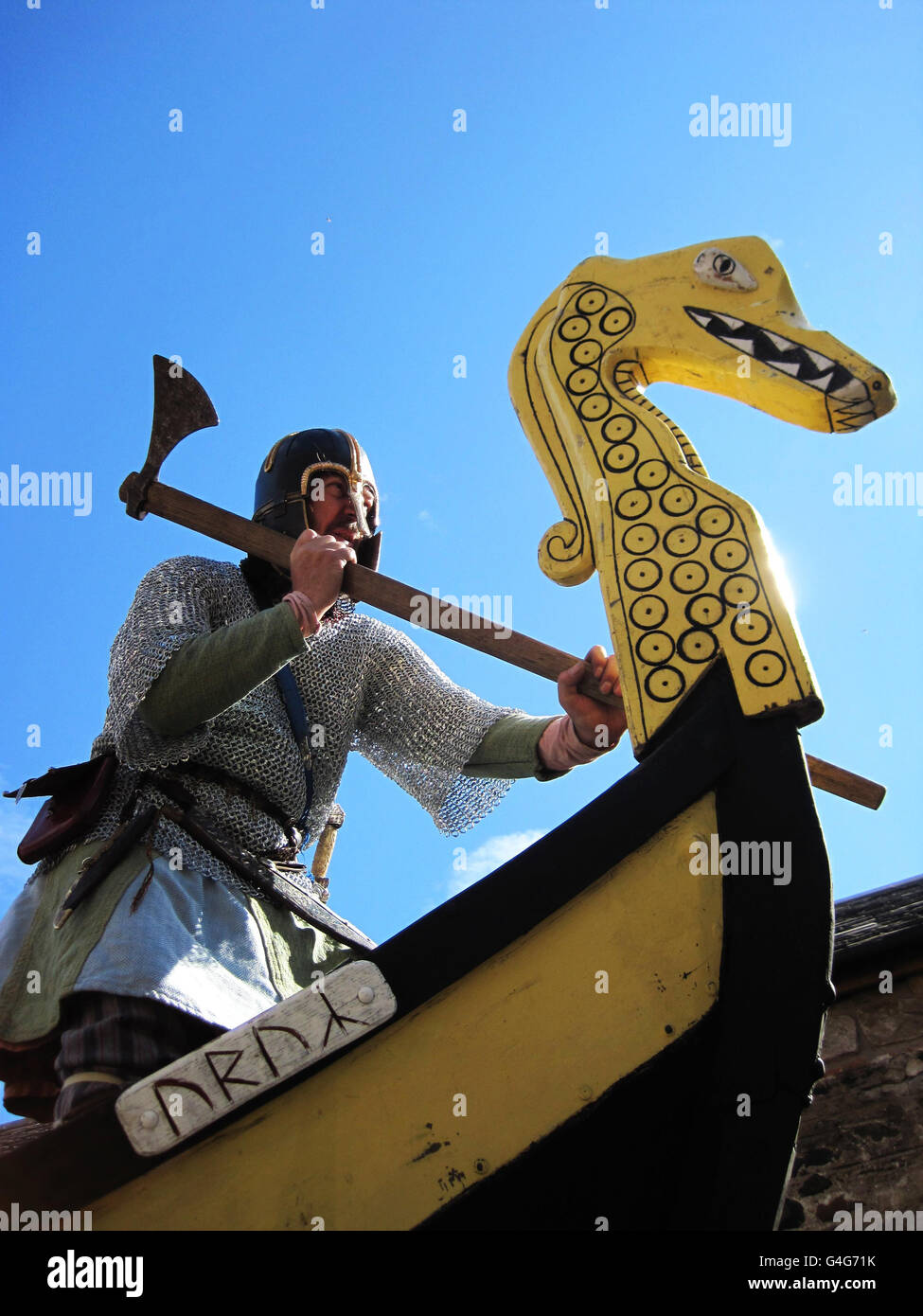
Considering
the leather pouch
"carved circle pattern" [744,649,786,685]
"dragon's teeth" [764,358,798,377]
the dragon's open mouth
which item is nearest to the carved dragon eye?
the dragon's open mouth

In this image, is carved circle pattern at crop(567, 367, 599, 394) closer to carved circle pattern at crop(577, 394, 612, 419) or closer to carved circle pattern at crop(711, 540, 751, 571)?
carved circle pattern at crop(577, 394, 612, 419)

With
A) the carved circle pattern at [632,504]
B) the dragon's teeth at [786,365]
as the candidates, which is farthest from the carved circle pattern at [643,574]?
the dragon's teeth at [786,365]

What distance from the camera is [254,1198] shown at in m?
1.68

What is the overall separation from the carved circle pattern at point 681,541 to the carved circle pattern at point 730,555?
0.13ft

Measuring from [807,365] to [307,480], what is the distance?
1.33 metres

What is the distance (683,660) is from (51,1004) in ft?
4.11

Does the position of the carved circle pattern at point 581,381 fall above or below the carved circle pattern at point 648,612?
above

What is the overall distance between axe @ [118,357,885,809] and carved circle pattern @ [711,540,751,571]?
0.67 m

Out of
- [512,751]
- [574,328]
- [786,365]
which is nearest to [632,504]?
[786,365]

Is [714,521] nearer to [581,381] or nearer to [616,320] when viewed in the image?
[581,381]

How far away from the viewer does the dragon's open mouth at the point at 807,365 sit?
2.25 m

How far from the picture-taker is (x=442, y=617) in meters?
2.87

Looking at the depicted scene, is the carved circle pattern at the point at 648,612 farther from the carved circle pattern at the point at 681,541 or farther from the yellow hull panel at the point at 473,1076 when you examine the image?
the yellow hull panel at the point at 473,1076

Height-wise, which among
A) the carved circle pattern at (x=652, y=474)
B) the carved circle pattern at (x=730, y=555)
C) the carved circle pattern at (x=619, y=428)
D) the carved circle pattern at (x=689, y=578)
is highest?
the carved circle pattern at (x=619, y=428)
